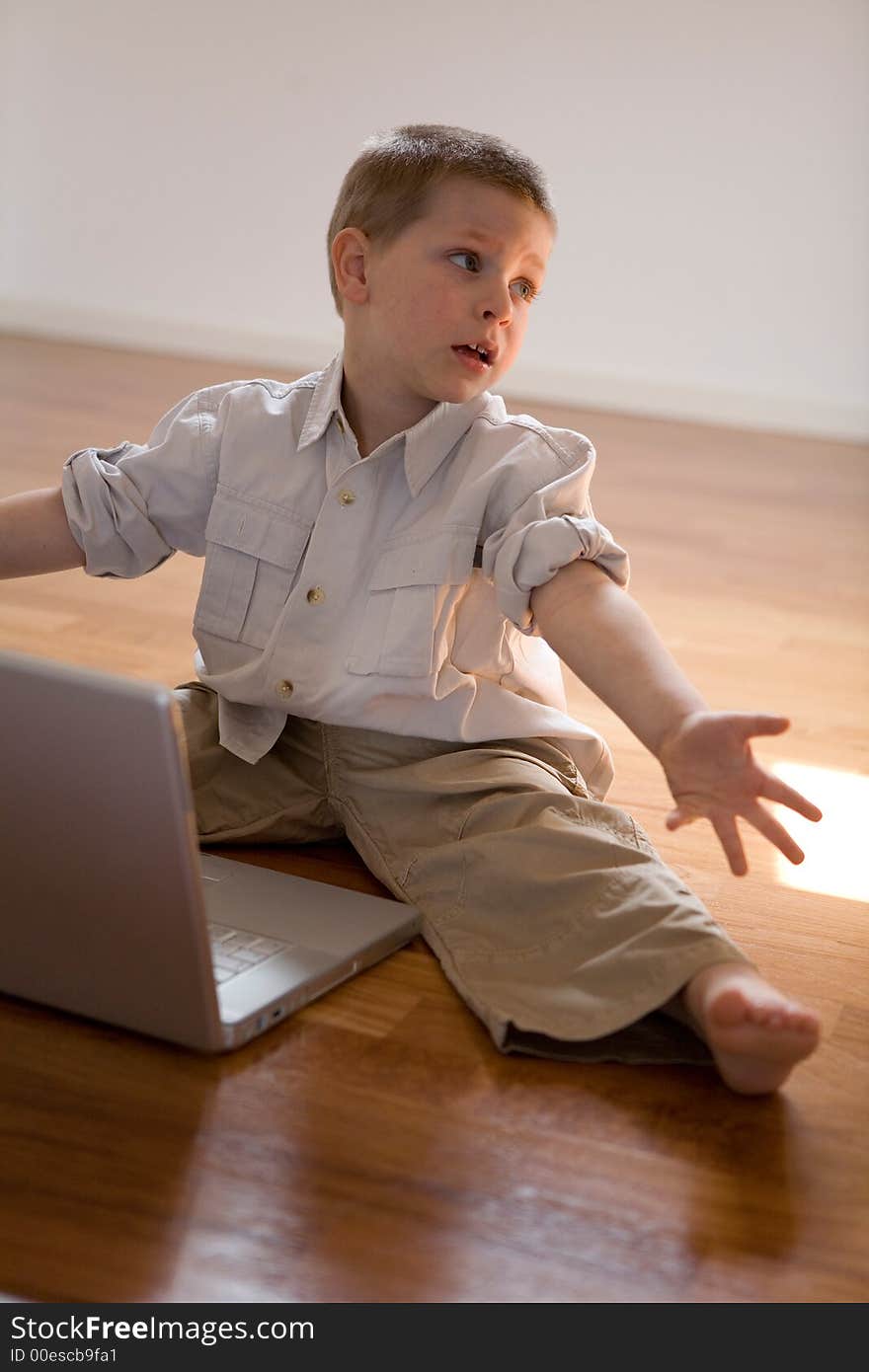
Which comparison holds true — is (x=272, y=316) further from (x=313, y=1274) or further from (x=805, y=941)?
(x=313, y=1274)

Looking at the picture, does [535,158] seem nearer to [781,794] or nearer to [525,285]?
[525,285]

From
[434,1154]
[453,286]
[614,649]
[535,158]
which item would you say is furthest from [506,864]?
[535,158]

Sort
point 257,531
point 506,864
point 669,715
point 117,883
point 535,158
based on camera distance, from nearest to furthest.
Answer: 1. point 117,883
2. point 669,715
3. point 506,864
4. point 257,531
5. point 535,158

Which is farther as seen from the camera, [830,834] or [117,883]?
[830,834]

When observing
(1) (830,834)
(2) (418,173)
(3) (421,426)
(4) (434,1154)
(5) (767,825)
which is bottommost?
(1) (830,834)

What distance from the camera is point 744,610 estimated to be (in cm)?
204

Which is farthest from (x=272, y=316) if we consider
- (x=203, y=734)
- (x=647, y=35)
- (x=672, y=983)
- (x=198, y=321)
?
(x=672, y=983)

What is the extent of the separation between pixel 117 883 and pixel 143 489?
17.5 inches

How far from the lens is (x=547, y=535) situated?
100 centimetres

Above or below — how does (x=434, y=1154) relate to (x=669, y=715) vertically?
below

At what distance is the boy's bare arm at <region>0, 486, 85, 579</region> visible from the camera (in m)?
1.13

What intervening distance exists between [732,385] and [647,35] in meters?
0.83

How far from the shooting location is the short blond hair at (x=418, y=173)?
1045 mm

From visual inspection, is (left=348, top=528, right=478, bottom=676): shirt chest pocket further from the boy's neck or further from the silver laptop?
the silver laptop
